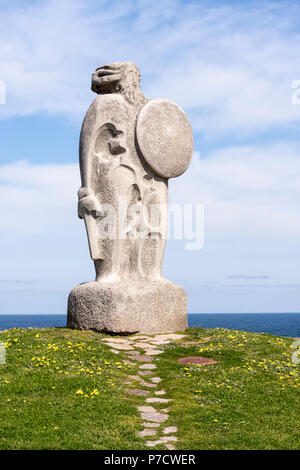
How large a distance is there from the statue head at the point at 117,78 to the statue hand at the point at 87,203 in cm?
314

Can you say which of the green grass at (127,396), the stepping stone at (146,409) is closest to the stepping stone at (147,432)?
the green grass at (127,396)

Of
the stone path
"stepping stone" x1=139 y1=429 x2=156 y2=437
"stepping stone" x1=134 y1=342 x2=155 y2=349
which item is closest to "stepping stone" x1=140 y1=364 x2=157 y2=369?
the stone path

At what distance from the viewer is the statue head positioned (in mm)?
15695

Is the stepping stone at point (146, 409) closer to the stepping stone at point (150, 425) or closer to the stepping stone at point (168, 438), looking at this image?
the stepping stone at point (150, 425)

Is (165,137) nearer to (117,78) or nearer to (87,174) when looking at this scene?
(117,78)

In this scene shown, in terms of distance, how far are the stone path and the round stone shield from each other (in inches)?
194

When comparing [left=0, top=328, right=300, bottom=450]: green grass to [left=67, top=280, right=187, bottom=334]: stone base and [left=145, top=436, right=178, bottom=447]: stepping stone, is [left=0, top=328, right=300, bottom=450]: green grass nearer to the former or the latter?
[left=145, top=436, right=178, bottom=447]: stepping stone

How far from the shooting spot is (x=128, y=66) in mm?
15742

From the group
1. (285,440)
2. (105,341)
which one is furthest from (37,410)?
(105,341)

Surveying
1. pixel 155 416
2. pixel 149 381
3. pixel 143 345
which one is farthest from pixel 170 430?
pixel 143 345

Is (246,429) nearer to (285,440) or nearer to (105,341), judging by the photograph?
(285,440)

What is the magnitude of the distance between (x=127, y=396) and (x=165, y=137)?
27.2ft

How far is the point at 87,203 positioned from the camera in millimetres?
15203

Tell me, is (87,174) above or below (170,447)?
above
